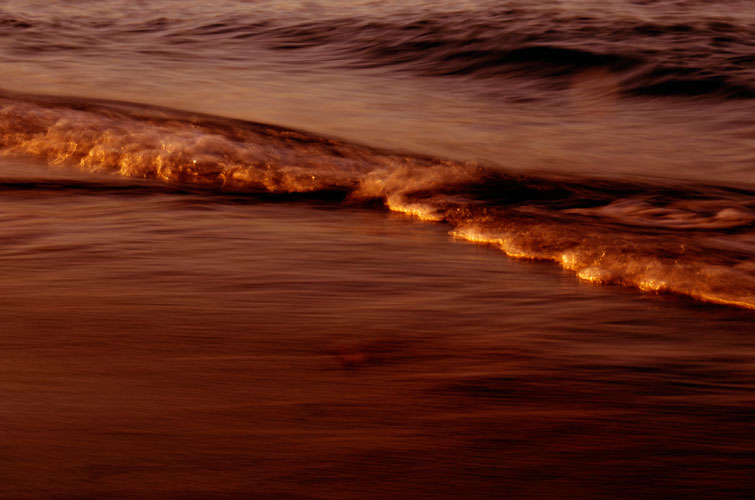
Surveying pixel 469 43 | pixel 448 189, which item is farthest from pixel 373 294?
pixel 469 43

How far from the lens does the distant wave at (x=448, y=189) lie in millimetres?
2760

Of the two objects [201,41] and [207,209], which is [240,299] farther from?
[201,41]

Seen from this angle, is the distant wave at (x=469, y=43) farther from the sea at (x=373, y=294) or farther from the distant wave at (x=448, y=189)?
the distant wave at (x=448, y=189)

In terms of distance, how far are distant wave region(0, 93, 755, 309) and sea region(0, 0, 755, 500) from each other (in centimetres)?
1

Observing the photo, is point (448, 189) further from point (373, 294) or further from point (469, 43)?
point (469, 43)

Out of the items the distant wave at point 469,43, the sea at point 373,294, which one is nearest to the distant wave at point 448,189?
the sea at point 373,294

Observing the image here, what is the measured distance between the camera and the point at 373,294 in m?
2.47

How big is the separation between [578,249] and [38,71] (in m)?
5.13

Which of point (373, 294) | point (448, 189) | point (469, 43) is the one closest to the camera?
point (373, 294)

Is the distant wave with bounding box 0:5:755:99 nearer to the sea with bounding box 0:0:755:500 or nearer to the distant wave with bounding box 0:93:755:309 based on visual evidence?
the sea with bounding box 0:0:755:500

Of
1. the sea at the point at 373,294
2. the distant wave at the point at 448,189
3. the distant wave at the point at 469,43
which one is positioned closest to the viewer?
the sea at the point at 373,294

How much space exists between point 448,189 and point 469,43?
15.4ft

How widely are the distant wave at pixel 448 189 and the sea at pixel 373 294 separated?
0.01 meters

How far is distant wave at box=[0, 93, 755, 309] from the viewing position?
276 cm
